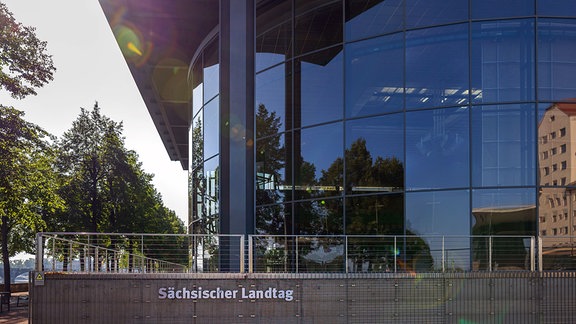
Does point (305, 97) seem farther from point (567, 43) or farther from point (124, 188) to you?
point (124, 188)

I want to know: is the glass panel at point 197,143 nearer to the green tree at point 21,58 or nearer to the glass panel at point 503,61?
the green tree at point 21,58

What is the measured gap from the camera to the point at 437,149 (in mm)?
16859

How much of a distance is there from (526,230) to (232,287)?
28.7ft

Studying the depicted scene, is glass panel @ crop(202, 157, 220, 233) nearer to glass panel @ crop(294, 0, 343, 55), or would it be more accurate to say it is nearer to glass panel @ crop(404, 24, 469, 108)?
glass panel @ crop(294, 0, 343, 55)

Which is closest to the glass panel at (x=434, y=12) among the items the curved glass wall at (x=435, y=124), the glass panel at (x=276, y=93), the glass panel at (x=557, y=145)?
the curved glass wall at (x=435, y=124)

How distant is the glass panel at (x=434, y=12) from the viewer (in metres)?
17.0

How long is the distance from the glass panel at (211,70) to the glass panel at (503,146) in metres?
10.8

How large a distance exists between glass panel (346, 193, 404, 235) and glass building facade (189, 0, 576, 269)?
32 mm

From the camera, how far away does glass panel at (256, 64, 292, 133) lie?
19.6m

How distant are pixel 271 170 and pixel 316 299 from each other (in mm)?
8132

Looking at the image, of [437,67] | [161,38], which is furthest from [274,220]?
[161,38]

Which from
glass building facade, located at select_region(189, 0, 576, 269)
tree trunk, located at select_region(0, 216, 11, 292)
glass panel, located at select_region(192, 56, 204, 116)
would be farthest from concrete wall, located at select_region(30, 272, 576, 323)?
tree trunk, located at select_region(0, 216, 11, 292)

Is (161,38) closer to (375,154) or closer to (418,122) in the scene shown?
(375,154)

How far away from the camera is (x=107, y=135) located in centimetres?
3866
